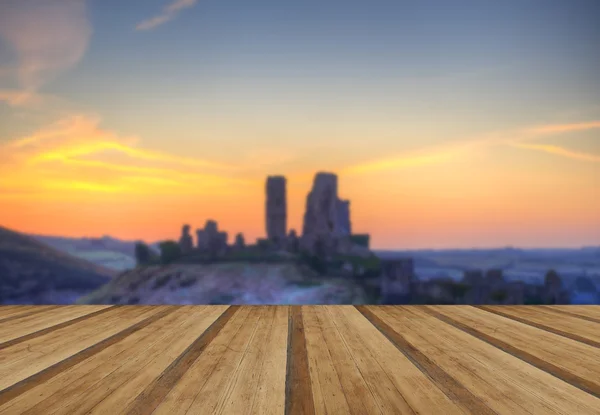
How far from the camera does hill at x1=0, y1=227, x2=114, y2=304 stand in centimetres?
9334

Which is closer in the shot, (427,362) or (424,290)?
(427,362)

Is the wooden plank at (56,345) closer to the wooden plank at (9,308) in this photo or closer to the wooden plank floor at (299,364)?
the wooden plank floor at (299,364)

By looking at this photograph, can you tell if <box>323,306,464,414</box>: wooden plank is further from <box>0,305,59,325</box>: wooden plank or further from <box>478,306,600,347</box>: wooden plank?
<box>0,305,59,325</box>: wooden plank

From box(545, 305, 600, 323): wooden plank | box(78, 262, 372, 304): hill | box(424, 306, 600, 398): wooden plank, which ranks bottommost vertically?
box(78, 262, 372, 304): hill

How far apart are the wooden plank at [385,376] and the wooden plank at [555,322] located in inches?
64.5

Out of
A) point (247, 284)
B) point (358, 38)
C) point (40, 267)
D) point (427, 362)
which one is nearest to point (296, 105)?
point (358, 38)

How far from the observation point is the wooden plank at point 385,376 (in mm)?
2162

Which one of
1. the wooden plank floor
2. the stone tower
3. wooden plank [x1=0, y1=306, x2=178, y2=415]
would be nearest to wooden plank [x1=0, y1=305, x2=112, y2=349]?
the wooden plank floor

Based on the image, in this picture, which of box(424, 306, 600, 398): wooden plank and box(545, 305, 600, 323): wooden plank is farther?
box(545, 305, 600, 323): wooden plank

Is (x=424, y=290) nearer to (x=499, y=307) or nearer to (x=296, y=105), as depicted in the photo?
(x=296, y=105)

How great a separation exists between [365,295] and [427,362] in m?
76.4

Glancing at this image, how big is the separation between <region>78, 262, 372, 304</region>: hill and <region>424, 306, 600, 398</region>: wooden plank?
70.7 meters

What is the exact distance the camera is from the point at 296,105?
35.2 meters

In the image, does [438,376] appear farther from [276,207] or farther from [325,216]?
[276,207]
